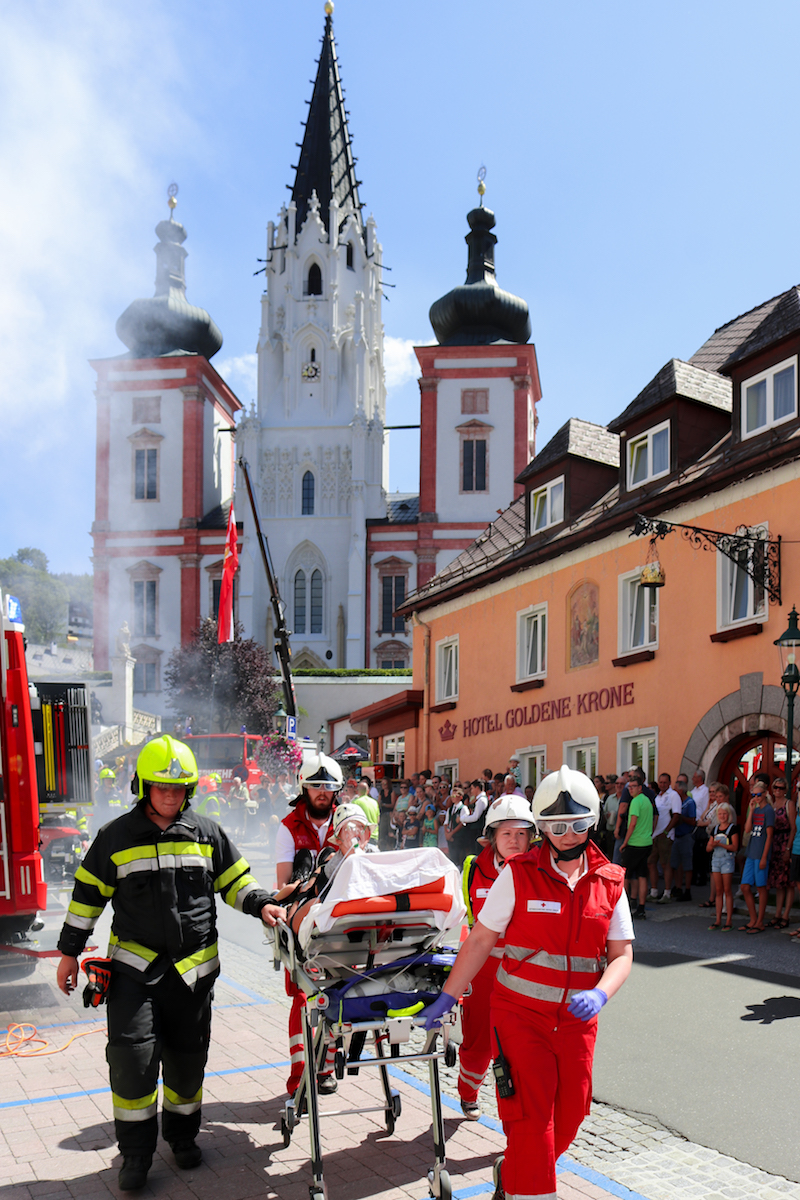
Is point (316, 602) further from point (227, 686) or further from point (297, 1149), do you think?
point (297, 1149)

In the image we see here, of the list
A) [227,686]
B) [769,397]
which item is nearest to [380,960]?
[769,397]

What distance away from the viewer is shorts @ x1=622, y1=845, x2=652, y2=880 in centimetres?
1343

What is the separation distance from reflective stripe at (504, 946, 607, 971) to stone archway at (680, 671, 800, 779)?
1161 centimetres

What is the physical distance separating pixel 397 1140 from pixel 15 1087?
2.35 meters

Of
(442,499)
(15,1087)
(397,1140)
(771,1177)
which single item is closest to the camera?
(771,1177)

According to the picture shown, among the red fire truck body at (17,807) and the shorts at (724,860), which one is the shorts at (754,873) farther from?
the red fire truck body at (17,807)

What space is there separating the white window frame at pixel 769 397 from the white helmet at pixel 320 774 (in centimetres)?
1180

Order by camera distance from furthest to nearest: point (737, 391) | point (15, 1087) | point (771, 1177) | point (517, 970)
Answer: point (737, 391) < point (15, 1087) < point (771, 1177) < point (517, 970)

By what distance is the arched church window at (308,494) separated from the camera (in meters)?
62.4

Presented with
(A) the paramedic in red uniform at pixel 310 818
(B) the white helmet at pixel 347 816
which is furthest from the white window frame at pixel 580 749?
(B) the white helmet at pixel 347 816

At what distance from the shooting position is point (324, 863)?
5629 mm

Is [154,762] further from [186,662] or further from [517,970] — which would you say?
[186,662]

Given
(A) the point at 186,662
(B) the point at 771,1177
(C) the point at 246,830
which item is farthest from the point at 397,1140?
(A) the point at 186,662

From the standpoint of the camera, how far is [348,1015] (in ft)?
15.0
